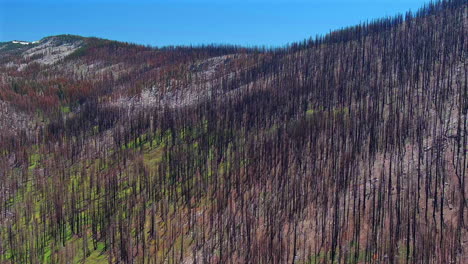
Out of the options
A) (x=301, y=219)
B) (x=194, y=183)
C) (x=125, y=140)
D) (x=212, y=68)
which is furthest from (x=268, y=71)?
(x=301, y=219)

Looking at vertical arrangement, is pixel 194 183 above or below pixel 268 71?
below

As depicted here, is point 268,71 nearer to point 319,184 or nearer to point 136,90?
point 136,90

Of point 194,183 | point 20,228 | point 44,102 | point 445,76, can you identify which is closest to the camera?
point 20,228

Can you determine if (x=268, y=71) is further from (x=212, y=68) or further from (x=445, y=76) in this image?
(x=445, y=76)

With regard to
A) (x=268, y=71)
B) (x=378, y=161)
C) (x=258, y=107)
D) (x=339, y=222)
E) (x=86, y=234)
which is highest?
(x=268, y=71)

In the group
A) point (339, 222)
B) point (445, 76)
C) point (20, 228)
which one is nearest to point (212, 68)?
point (445, 76)

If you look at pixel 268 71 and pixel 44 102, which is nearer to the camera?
pixel 268 71

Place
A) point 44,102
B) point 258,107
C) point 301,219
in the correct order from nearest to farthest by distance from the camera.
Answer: point 301,219
point 258,107
point 44,102
